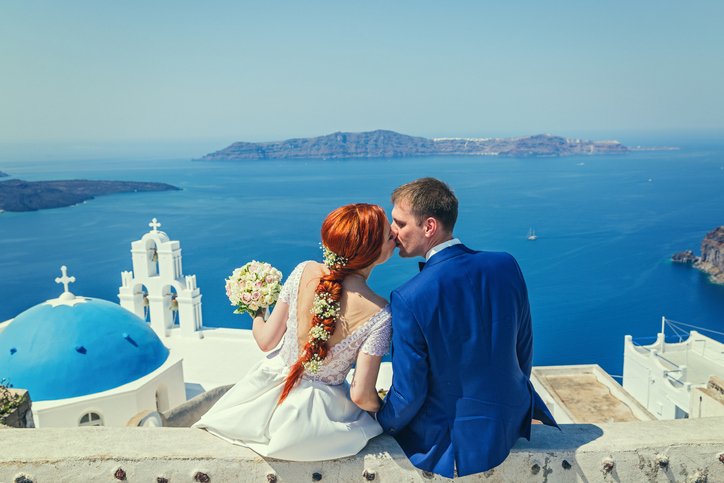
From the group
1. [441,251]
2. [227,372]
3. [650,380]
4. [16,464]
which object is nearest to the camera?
[16,464]

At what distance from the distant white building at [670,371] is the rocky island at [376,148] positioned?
17147 centimetres

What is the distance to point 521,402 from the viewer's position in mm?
2357

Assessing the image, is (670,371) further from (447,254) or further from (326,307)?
(326,307)

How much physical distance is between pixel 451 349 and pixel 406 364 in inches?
6.7

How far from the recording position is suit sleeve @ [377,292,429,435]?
7.27 ft

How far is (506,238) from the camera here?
60281mm

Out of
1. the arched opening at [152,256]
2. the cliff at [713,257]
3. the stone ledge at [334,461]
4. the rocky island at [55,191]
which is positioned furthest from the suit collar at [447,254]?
the rocky island at [55,191]

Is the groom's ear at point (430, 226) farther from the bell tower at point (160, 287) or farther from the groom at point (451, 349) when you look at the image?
the bell tower at point (160, 287)

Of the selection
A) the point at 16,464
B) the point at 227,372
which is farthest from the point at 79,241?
the point at 16,464

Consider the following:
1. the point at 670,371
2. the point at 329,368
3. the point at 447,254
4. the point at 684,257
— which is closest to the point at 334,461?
the point at 329,368

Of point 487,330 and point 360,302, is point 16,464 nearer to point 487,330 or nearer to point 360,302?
point 360,302

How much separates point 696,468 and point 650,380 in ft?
62.4

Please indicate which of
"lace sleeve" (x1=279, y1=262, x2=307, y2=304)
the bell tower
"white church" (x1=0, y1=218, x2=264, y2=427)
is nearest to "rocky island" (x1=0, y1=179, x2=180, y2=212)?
the bell tower

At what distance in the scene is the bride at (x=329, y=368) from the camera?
7.53 feet
